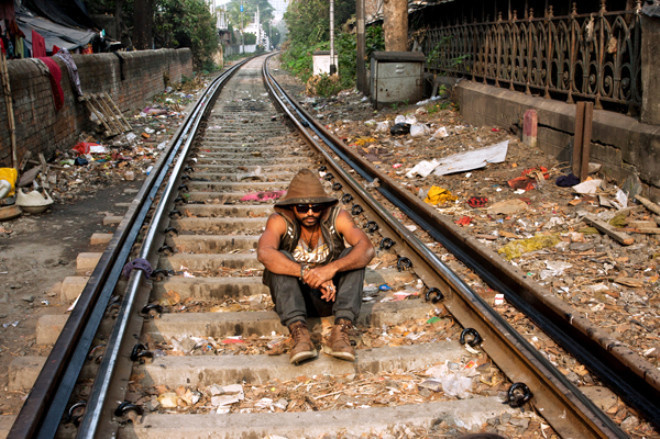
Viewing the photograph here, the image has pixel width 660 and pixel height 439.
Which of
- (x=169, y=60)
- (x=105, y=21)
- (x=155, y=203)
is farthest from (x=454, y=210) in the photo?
(x=105, y=21)

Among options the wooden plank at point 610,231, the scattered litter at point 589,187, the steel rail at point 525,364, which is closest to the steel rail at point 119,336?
the steel rail at point 525,364

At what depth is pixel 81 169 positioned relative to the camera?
9.94m

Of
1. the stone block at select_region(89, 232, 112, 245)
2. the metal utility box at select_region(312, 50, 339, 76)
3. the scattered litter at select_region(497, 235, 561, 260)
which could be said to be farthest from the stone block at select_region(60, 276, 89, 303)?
the metal utility box at select_region(312, 50, 339, 76)

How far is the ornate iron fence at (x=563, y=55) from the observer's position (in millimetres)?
7316

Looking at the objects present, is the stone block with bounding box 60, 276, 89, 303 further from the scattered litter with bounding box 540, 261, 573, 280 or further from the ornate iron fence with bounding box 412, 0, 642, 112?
the ornate iron fence with bounding box 412, 0, 642, 112

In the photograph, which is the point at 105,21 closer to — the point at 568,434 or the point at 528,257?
the point at 528,257

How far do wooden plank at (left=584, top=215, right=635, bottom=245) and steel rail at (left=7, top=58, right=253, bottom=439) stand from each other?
425 cm

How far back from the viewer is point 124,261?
5.23m

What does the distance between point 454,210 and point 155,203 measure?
11.2 ft

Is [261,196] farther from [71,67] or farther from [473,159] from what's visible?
[71,67]

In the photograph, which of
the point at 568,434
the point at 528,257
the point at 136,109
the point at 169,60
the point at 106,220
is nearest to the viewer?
the point at 568,434

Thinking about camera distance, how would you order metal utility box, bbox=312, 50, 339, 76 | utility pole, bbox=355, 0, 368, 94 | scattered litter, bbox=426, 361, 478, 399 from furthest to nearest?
1. metal utility box, bbox=312, 50, 339, 76
2. utility pole, bbox=355, 0, 368, 94
3. scattered litter, bbox=426, 361, 478, 399

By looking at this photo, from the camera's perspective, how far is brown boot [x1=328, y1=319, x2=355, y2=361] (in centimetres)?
375

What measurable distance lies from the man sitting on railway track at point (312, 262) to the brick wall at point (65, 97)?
566cm
